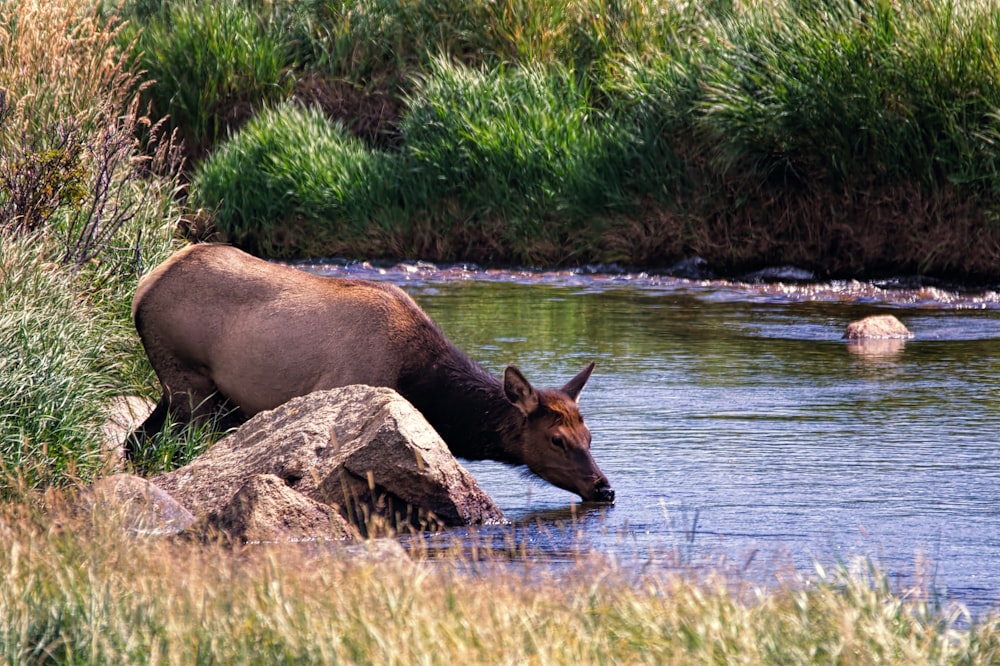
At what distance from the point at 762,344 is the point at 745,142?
464 cm

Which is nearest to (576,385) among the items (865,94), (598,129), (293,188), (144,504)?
(144,504)

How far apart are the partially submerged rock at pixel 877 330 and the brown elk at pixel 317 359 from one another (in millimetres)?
5829

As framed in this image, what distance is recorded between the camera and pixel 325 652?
4457 millimetres

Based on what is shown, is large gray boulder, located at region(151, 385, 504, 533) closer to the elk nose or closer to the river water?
the river water

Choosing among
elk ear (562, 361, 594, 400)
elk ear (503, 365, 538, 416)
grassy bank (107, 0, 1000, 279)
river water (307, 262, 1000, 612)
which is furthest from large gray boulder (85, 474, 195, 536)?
grassy bank (107, 0, 1000, 279)

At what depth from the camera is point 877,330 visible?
46.3 feet

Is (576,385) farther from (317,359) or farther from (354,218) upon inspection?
(354,218)

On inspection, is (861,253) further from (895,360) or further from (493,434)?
(493,434)

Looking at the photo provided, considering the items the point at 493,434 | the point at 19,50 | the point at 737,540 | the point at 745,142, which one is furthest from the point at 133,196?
the point at 745,142

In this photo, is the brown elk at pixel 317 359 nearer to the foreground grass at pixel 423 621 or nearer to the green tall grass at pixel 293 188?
the foreground grass at pixel 423 621

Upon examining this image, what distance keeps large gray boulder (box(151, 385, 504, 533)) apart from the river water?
0.45 metres

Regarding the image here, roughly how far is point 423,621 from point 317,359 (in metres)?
4.42

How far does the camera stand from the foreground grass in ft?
14.7

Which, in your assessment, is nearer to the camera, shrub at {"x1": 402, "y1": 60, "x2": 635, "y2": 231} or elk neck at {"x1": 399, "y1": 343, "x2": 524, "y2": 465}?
elk neck at {"x1": 399, "y1": 343, "x2": 524, "y2": 465}
